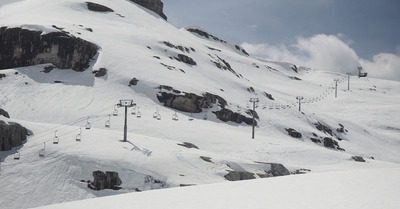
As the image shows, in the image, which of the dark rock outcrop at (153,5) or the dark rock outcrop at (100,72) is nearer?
the dark rock outcrop at (100,72)

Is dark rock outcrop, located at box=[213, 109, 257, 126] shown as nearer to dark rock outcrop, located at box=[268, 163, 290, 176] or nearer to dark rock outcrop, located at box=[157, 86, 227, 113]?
dark rock outcrop, located at box=[157, 86, 227, 113]

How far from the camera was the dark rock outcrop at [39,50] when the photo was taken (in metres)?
72.9

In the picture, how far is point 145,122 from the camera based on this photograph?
53094 mm

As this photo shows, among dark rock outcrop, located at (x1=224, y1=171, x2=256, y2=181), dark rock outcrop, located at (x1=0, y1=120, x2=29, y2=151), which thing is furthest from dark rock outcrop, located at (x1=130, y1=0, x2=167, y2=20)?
dark rock outcrop, located at (x1=224, y1=171, x2=256, y2=181)

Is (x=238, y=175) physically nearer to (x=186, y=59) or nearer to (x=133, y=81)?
(x=133, y=81)

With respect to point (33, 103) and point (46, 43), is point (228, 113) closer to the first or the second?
point (33, 103)

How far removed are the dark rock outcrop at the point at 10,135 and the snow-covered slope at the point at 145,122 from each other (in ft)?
3.02

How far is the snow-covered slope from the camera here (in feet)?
99.5

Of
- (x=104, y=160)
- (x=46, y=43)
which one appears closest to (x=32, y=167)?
(x=104, y=160)

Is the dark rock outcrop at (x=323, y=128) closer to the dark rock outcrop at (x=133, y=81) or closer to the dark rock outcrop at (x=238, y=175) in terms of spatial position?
the dark rock outcrop at (x=133, y=81)

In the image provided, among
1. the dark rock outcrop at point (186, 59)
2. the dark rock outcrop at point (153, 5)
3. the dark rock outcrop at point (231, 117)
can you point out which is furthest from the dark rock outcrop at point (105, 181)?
the dark rock outcrop at point (153, 5)

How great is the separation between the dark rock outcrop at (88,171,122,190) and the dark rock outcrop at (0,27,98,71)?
1938 inches

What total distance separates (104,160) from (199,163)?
10.2 metres

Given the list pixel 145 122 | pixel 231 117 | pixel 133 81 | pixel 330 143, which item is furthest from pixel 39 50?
pixel 330 143
